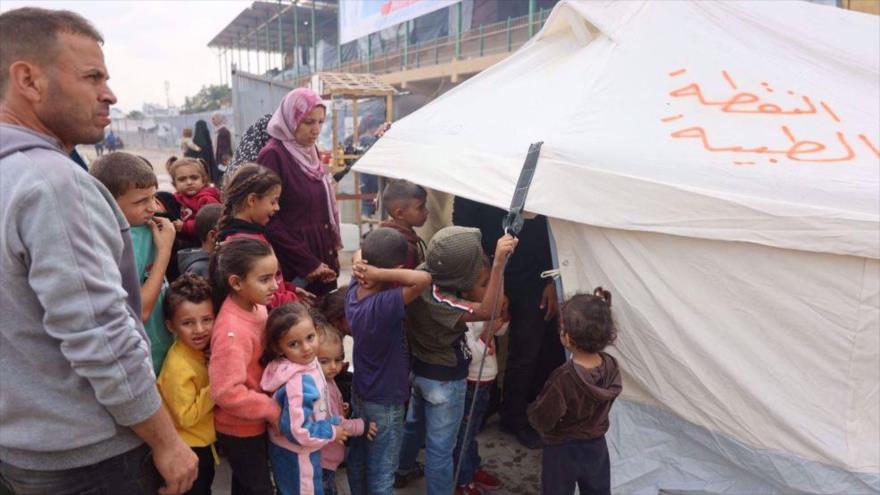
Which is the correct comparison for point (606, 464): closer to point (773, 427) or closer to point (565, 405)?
point (565, 405)

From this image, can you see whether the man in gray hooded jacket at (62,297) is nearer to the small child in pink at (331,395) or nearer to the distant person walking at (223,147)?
the small child in pink at (331,395)

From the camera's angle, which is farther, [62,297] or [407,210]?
[407,210]

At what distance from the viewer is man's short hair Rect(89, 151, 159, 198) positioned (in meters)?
2.04

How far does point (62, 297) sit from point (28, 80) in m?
0.52

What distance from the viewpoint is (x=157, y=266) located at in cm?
207

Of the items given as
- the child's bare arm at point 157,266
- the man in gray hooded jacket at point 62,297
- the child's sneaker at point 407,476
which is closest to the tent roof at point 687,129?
the child's bare arm at point 157,266

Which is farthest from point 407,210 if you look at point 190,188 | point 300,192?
point 190,188

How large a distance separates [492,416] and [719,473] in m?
1.51

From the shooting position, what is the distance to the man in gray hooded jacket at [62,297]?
4.00 feet

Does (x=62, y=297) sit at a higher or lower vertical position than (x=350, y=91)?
lower

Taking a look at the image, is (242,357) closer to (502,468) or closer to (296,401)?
(296,401)

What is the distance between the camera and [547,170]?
2666 millimetres

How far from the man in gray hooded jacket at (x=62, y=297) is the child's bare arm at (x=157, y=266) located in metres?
0.55

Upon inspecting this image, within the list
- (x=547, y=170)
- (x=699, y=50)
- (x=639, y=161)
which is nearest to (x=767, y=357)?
(x=639, y=161)
